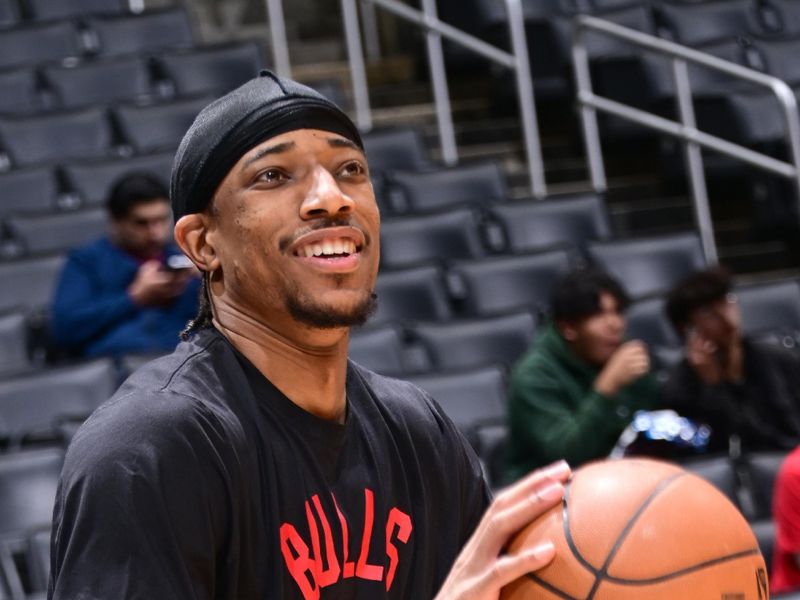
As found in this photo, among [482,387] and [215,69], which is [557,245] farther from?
[215,69]

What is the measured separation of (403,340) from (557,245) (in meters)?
0.93

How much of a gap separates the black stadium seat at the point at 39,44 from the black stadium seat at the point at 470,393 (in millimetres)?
2993

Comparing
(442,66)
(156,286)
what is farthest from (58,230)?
(442,66)

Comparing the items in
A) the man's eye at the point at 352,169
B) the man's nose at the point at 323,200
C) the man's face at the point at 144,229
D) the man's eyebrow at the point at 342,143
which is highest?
the man's eyebrow at the point at 342,143

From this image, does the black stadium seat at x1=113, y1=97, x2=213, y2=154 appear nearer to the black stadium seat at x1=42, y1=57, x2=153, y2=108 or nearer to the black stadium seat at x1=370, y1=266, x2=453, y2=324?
the black stadium seat at x1=42, y1=57, x2=153, y2=108

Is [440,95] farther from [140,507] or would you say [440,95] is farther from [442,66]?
[140,507]

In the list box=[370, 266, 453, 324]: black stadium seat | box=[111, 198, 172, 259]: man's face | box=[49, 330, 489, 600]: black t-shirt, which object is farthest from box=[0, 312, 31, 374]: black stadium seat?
box=[49, 330, 489, 600]: black t-shirt

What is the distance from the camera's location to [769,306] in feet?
17.7

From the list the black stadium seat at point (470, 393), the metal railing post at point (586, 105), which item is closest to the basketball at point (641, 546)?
the black stadium seat at point (470, 393)

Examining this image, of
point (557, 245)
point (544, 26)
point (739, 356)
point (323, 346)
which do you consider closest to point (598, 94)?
point (544, 26)

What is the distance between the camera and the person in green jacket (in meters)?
4.21

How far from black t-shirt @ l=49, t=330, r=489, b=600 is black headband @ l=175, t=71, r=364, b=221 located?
0.18 meters

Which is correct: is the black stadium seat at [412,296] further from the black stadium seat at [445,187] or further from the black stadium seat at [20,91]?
the black stadium seat at [20,91]

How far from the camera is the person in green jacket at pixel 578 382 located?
4.21 m
